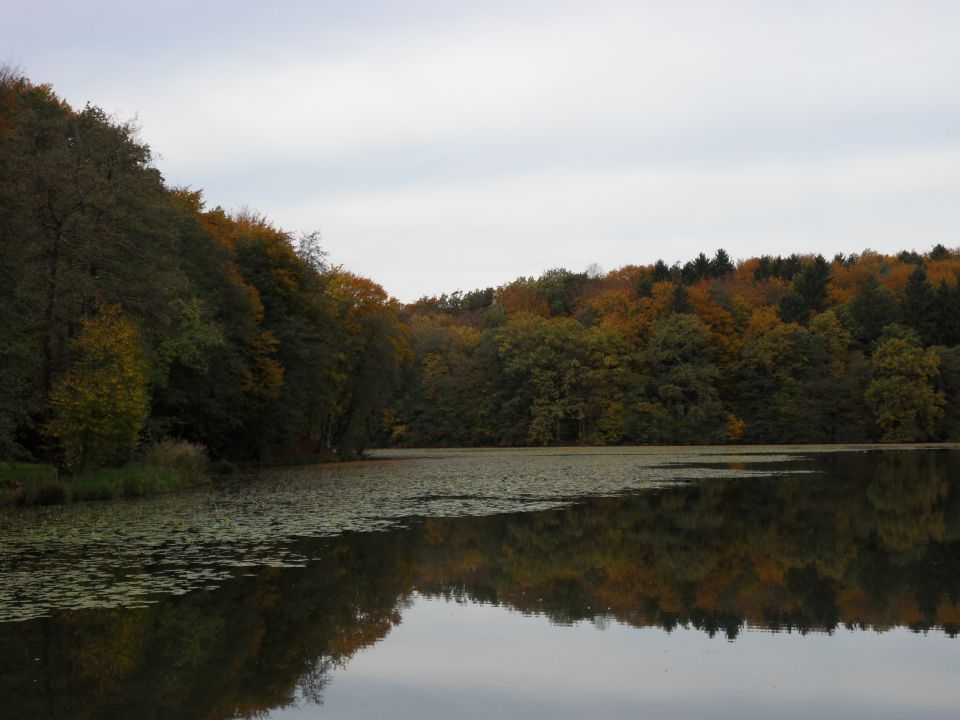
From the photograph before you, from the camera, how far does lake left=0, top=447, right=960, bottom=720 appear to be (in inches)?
312

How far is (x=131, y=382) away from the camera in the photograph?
2945 centimetres

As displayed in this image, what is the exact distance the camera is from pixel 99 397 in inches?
1120

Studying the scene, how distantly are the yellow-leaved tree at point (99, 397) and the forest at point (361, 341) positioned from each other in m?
0.07

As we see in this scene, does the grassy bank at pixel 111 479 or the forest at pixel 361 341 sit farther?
the forest at pixel 361 341

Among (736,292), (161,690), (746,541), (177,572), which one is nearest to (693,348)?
(736,292)

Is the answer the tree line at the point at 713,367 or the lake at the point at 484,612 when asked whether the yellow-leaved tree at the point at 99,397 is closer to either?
the lake at the point at 484,612

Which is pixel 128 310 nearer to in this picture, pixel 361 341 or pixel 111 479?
pixel 111 479

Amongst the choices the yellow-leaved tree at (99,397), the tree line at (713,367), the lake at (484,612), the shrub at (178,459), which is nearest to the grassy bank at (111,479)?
the shrub at (178,459)

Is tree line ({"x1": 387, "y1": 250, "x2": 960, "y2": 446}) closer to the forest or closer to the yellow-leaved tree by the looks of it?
the forest

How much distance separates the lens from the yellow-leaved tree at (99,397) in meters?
28.2

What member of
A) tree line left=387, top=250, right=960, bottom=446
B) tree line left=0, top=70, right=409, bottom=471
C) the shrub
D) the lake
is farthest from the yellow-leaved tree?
tree line left=387, top=250, right=960, bottom=446

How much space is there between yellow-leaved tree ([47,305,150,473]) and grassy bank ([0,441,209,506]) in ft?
2.59

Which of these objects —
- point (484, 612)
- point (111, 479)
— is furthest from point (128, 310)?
point (484, 612)

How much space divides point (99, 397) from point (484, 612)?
20577 millimetres
